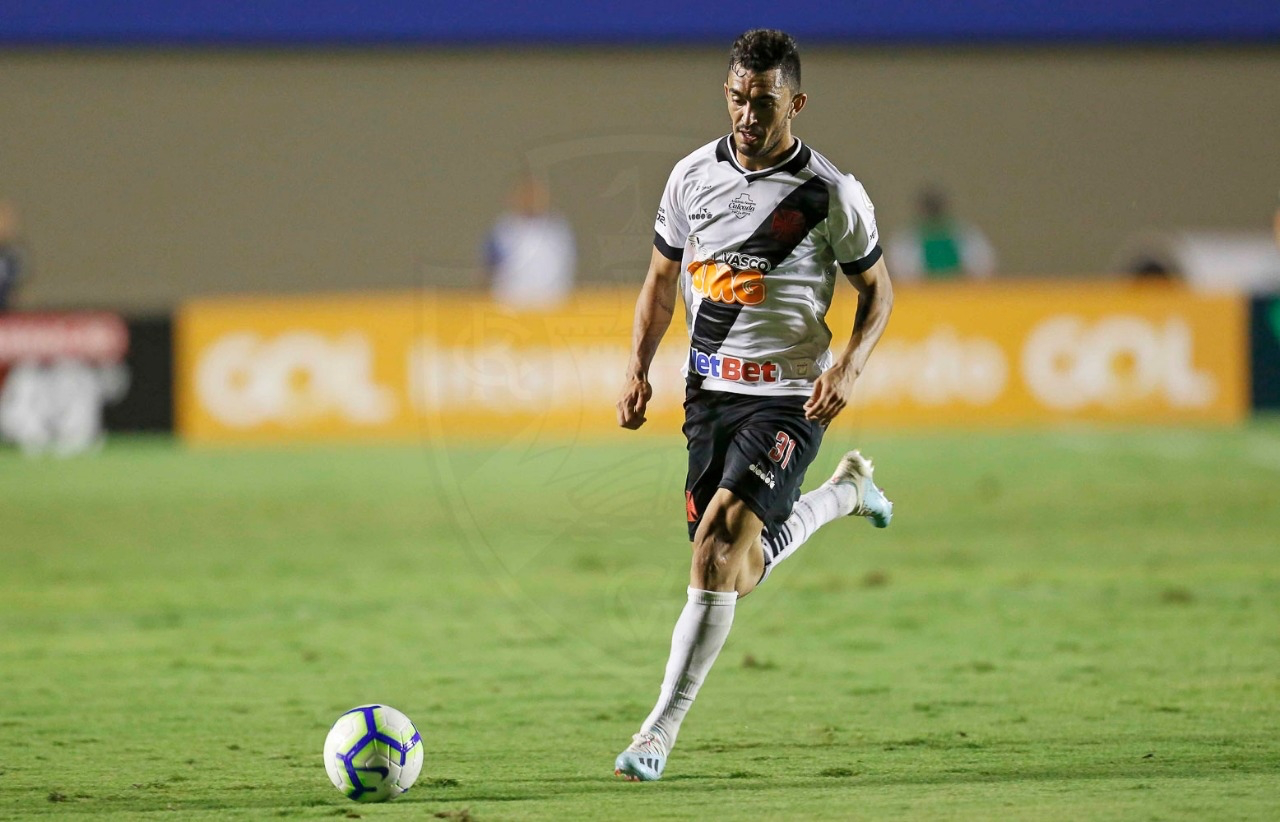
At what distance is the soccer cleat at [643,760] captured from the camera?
5.21m


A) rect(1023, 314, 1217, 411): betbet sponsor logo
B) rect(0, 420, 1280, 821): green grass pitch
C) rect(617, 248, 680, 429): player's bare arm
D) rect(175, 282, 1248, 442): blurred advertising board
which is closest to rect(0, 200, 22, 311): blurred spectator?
rect(175, 282, 1248, 442): blurred advertising board

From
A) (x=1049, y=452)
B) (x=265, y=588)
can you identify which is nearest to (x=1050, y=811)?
(x=265, y=588)

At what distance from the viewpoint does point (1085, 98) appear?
2517 centimetres

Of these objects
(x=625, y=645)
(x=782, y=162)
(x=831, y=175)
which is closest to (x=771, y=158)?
(x=782, y=162)

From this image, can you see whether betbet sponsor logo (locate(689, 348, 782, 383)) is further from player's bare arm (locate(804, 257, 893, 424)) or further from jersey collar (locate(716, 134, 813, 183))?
jersey collar (locate(716, 134, 813, 183))

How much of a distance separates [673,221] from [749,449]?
806 millimetres

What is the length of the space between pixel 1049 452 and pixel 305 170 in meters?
13.2

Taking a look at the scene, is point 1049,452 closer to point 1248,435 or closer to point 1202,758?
point 1248,435

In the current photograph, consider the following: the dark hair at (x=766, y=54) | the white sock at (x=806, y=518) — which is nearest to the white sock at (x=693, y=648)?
the white sock at (x=806, y=518)

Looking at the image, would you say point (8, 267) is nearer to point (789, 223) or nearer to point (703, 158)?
point (703, 158)

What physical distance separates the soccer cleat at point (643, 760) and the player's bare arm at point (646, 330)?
1.02 meters

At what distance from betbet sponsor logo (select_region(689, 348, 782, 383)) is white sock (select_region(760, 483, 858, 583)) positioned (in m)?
0.52

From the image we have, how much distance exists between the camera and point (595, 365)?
1664 cm

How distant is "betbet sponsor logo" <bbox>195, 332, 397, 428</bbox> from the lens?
16.9m
